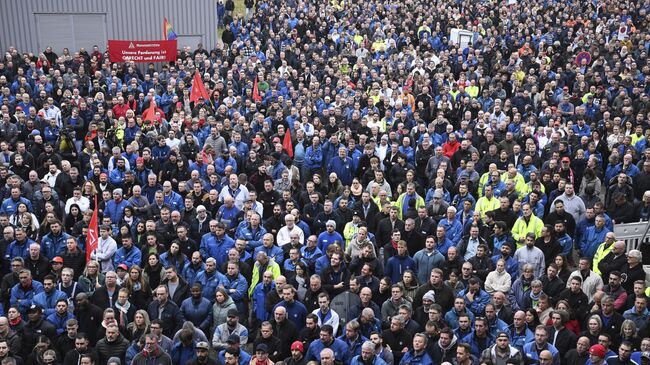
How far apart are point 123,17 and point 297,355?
720 inches

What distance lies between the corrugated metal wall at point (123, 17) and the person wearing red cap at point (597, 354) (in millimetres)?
19644

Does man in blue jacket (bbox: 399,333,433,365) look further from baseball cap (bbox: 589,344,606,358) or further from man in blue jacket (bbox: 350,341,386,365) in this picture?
baseball cap (bbox: 589,344,606,358)

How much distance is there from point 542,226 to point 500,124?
202 inches

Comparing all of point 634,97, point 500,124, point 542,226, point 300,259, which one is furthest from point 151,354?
point 634,97

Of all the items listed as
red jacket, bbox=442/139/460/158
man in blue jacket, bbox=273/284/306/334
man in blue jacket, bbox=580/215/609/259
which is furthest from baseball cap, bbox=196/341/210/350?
red jacket, bbox=442/139/460/158

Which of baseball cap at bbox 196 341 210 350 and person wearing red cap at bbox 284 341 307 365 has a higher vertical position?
baseball cap at bbox 196 341 210 350

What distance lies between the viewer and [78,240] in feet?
41.9

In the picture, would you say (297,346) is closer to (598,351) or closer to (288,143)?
(598,351)

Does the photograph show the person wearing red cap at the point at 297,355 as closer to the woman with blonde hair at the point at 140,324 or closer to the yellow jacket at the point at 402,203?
the woman with blonde hair at the point at 140,324

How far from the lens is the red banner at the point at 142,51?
22.8 m

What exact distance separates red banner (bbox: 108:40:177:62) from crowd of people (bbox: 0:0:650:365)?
679 mm

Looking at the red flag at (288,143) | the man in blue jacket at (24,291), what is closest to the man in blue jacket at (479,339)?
the man in blue jacket at (24,291)

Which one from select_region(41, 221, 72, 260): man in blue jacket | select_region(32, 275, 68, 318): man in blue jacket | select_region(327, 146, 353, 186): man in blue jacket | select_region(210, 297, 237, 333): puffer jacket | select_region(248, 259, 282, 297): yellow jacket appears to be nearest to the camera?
select_region(32, 275, 68, 318): man in blue jacket

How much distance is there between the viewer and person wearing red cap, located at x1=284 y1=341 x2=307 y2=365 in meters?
9.79
